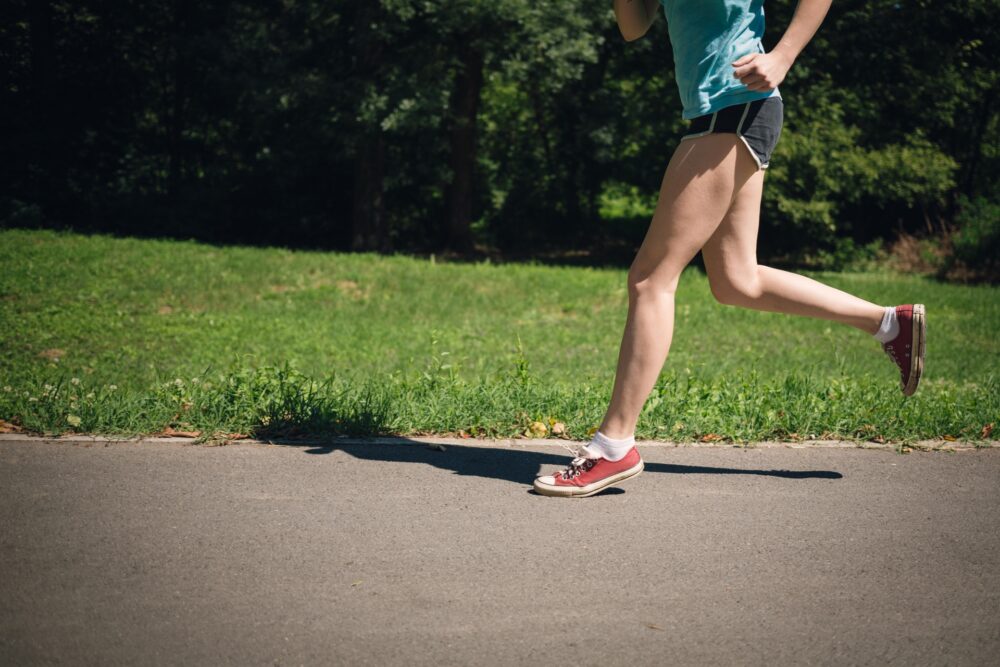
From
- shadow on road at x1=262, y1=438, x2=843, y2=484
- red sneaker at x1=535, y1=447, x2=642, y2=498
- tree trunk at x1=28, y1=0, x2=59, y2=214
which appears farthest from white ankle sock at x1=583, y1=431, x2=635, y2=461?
tree trunk at x1=28, y1=0, x2=59, y2=214

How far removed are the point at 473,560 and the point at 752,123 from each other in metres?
1.88

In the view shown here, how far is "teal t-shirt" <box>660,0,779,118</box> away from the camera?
135 inches

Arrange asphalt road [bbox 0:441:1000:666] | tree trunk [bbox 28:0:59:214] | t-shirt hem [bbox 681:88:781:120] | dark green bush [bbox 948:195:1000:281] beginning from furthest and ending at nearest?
1. tree trunk [bbox 28:0:59:214]
2. dark green bush [bbox 948:195:1000:281]
3. t-shirt hem [bbox 681:88:781:120]
4. asphalt road [bbox 0:441:1000:666]

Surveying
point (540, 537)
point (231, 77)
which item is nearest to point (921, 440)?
point (540, 537)

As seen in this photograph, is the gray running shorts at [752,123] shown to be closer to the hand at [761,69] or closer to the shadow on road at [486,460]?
the hand at [761,69]

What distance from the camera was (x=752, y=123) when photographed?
3.43m

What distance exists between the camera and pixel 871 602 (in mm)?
2582

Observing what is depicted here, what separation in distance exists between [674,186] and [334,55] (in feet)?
59.3

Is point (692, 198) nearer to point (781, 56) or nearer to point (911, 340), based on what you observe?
point (781, 56)

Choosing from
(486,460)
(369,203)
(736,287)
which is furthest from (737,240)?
(369,203)

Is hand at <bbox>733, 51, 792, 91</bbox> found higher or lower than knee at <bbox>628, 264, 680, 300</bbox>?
higher

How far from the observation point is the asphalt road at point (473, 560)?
2.28 meters

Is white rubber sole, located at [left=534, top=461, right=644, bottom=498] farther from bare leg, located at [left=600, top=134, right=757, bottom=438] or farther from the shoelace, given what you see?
bare leg, located at [left=600, top=134, right=757, bottom=438]

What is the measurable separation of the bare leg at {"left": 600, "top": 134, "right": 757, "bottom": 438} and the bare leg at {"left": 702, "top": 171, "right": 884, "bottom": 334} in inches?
9.2
